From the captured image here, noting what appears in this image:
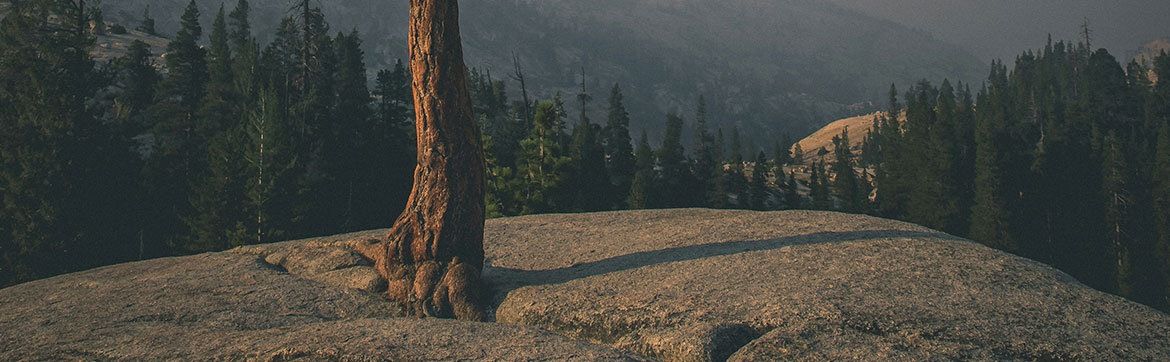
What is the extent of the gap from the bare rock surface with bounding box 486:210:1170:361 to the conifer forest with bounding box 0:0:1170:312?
73.4 feet

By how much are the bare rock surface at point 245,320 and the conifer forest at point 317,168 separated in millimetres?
17518

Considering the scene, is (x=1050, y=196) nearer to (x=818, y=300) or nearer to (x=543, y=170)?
(x=543, y=170)

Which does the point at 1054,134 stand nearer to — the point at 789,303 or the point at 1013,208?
the point at 1013,208

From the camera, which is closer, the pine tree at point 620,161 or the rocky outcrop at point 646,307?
the rocky outcrop at point 646,307

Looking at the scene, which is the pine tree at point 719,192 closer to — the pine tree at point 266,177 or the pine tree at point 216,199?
the pine tree at point 266,177

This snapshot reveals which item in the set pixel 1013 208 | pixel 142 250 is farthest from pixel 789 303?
pixel 1013 208

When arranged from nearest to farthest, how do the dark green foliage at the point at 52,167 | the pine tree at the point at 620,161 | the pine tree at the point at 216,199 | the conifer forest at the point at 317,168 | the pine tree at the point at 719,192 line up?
the dark green foliage at the point at 52,167 < the conifer forest at the point at 317,168 < the pine tree at the point at 216,199 < the pine tree at the point at 620,161 < the pine tree at the point at 719,192

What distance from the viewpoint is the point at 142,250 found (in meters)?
40.0

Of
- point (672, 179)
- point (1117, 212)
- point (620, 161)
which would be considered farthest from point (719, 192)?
point (1117, 212)

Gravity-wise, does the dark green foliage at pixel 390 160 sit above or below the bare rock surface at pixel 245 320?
above

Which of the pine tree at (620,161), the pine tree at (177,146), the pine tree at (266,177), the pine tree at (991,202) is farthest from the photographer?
the pine tree at (620,161)

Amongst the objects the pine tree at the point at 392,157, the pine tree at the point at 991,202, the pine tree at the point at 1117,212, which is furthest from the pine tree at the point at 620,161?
the pine tree at the point at 1117,212

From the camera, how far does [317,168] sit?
48562 millimetres

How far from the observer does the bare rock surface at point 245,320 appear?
322 inches
